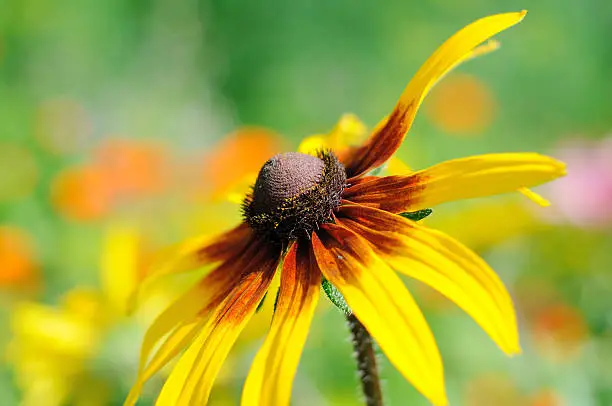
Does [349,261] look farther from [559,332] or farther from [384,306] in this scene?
[559,332]

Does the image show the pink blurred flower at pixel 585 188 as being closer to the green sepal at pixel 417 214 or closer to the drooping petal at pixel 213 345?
the green sepal at pixel 417 214

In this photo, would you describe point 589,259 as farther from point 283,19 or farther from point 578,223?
point 283,19

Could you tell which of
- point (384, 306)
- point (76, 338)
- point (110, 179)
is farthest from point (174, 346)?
point (110, 179)

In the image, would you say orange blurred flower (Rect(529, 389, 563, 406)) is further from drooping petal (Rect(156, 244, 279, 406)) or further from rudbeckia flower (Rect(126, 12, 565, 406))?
drooping petal (Rect(156, 244, 279, 406))

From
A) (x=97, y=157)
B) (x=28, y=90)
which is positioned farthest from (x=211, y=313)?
(x=28, y=90)

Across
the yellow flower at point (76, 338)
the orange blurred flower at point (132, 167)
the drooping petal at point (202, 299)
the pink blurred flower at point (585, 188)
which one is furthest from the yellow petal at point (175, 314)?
the orange blurred flower at point (132, 167)

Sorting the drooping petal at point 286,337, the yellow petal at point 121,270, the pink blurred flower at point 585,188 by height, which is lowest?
the drooping petal at point 286,337
